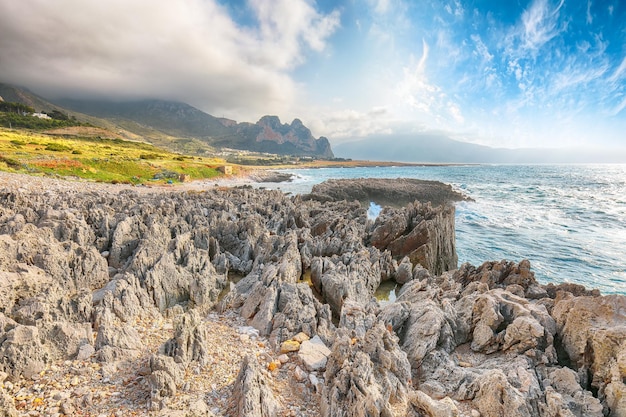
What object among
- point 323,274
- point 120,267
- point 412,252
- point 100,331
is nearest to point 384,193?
point 412,252

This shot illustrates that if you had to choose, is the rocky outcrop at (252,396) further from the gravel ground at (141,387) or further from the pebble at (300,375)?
the pebble at (300,375)

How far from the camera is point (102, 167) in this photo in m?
47.3

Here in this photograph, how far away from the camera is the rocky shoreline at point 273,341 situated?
5.38 m

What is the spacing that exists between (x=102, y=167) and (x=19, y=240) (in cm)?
4542

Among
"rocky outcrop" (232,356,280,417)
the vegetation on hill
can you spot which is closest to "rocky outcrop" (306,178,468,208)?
"rocky outcrop" (232,356,280,417)

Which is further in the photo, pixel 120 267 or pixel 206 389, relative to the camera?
pixel 120 267

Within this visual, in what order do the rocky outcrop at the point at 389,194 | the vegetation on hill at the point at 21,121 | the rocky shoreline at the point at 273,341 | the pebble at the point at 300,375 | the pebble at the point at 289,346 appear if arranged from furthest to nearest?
the vegetation on hill at the point at 21,121, the rocky outcrop at the point at 389,194, the pebble at the point at 289,346, the pebble at the point at 300,375, the rocky shoreline at the point at 273,341

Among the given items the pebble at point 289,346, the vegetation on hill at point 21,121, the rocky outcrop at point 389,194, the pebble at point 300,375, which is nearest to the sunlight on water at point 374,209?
the rocky outcrop at point 389,194

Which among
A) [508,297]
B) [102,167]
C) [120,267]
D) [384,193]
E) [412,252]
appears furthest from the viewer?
[384,193]

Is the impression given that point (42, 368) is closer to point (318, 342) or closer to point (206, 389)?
point (206, 389)

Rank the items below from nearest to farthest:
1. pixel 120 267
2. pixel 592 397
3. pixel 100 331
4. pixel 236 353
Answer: pixel 592 397 < pixel 100 331 < pixel 236 353 < pixel 120 267

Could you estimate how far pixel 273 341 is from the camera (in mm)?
7879

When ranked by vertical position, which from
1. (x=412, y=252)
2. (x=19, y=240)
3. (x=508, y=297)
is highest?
(x=19, y=240)

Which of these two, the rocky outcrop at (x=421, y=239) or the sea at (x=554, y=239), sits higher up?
the rocky outcrop at (x=421, y=239)
